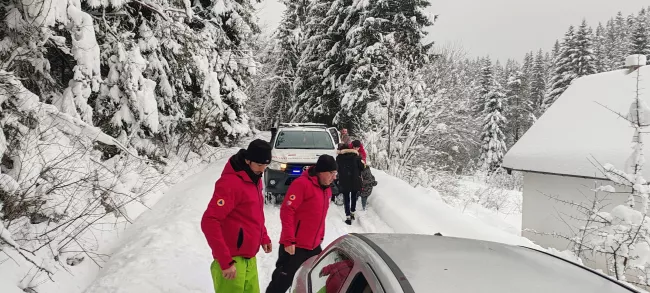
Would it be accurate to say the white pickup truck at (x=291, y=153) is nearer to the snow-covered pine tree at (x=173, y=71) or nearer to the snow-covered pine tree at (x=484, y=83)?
the snow-covered pine tree at (x=173, y=71)

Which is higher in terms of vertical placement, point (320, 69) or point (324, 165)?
point (320, 69)

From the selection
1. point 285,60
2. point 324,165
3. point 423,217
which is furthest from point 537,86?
point 324,165

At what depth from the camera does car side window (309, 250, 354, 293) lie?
246cm

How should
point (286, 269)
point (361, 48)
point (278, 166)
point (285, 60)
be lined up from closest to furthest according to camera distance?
point (286, 269) → point (278, 166) → point (361, 48) → point (285, 60)

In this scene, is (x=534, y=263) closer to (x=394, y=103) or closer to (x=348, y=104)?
(x=394, y=103)

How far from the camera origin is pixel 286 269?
12.7ft

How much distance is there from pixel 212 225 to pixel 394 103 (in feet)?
44.5

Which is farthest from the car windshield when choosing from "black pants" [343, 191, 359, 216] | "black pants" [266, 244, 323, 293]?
"black pants" [266, 244, 323, 293]

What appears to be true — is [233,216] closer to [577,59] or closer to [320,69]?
[320,69]

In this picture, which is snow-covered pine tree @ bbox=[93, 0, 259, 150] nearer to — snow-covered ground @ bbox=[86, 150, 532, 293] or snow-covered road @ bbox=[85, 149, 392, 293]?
snow-covered ground @ bbox=[86, 150, 532, 293]

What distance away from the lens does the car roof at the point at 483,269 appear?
1760 mm

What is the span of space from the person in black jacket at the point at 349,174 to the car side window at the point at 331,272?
494 centimetres

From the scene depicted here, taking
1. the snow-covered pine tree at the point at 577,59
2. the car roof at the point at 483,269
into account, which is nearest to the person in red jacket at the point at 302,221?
the car roof at the point at 483,269

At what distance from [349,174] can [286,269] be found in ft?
14.3
